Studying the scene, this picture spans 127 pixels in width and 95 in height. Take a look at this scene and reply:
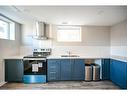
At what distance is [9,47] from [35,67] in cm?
106

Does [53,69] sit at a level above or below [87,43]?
below

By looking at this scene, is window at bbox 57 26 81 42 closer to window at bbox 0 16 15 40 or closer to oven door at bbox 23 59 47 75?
oven door at bbox 23 59 47 75

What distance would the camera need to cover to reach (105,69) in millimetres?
4137

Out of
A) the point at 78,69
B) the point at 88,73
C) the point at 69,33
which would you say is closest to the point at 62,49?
the point at 69,33

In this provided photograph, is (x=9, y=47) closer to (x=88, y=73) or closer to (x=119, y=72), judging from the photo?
(x=88, y=73)

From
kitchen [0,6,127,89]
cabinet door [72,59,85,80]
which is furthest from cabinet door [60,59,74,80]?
cabinet door [72,59,85,80]

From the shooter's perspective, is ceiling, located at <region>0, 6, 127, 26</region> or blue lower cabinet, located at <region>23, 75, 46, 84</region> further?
blue lower cabinet, located at <region>23, 75, 46, 84</region>

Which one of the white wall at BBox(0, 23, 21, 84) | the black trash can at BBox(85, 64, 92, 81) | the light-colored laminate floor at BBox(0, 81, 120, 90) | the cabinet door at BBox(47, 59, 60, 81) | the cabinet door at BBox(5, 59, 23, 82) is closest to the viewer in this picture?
the light-colored laminate floor at BBox(0, 81, 120, 90)

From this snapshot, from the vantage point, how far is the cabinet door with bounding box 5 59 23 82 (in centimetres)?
388

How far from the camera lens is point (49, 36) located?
484 cm

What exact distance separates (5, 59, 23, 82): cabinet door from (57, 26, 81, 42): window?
5.60 ft

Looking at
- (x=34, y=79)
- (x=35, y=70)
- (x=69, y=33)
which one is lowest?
(x=34, y=79)

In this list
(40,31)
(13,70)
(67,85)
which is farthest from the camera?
(40,31)

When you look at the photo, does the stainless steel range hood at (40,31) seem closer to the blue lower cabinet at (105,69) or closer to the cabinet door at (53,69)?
the cabinet door at (53,69)
